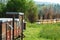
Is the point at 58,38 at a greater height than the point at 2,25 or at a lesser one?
lesser

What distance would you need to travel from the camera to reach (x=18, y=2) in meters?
26.5

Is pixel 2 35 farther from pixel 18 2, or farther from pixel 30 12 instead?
pixel 30 12

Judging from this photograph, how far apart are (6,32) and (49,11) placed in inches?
1970

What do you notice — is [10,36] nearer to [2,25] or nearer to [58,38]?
[2,25]

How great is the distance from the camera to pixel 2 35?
21.4 ft

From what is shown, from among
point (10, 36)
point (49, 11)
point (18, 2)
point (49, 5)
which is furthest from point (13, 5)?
point (49, 5)

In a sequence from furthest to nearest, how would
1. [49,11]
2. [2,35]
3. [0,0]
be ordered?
[49,11]
[0,0]
[2,35]

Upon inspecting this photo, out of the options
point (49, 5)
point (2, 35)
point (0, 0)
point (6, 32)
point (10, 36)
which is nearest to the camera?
point (2, 35)

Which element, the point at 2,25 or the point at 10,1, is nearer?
the point at 2,25

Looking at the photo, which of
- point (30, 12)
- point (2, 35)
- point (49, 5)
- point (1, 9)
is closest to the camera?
point (2, 35)

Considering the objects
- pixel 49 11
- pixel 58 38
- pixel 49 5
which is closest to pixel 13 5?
pixel 58 38

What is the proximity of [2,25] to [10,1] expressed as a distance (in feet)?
66.2

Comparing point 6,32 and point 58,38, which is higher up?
point 6,32

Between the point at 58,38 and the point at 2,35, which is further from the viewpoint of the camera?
the point at 58,38
